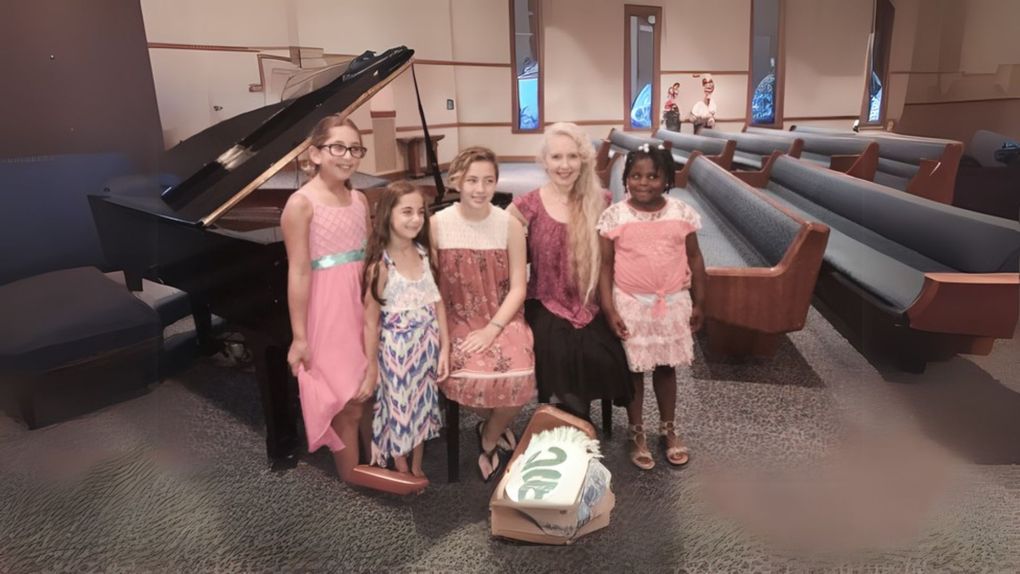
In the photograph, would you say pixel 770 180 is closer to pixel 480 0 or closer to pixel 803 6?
pixel 803 6

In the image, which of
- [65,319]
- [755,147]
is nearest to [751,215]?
[755,147]

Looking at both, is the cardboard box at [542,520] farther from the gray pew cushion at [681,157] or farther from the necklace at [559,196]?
the gray pew cushion at [681,157]

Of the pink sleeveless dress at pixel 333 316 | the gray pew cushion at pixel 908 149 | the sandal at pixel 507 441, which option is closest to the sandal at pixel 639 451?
the sandal at pixel 507 441

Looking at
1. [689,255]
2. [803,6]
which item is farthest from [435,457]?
[803,6]

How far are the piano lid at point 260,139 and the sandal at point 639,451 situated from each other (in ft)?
4.72

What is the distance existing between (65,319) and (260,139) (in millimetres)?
855

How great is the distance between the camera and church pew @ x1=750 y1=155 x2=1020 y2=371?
6.95 ft

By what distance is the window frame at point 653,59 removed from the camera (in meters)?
2.19

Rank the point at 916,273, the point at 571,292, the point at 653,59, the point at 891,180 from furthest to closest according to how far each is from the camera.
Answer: the point at 891,180 → the point at 916,273 → the point at 653,59 → the point at 571,292

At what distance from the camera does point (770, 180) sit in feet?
15.6

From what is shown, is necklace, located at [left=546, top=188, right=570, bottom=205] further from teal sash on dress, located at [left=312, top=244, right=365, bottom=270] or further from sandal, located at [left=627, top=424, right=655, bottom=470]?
sandal, located at [left=627, top=424, right=655, bottom=470]

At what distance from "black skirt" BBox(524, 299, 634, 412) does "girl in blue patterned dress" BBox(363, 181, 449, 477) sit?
319 mm

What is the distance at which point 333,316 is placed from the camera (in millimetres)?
1703

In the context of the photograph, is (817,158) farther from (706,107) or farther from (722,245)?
(706,107)
